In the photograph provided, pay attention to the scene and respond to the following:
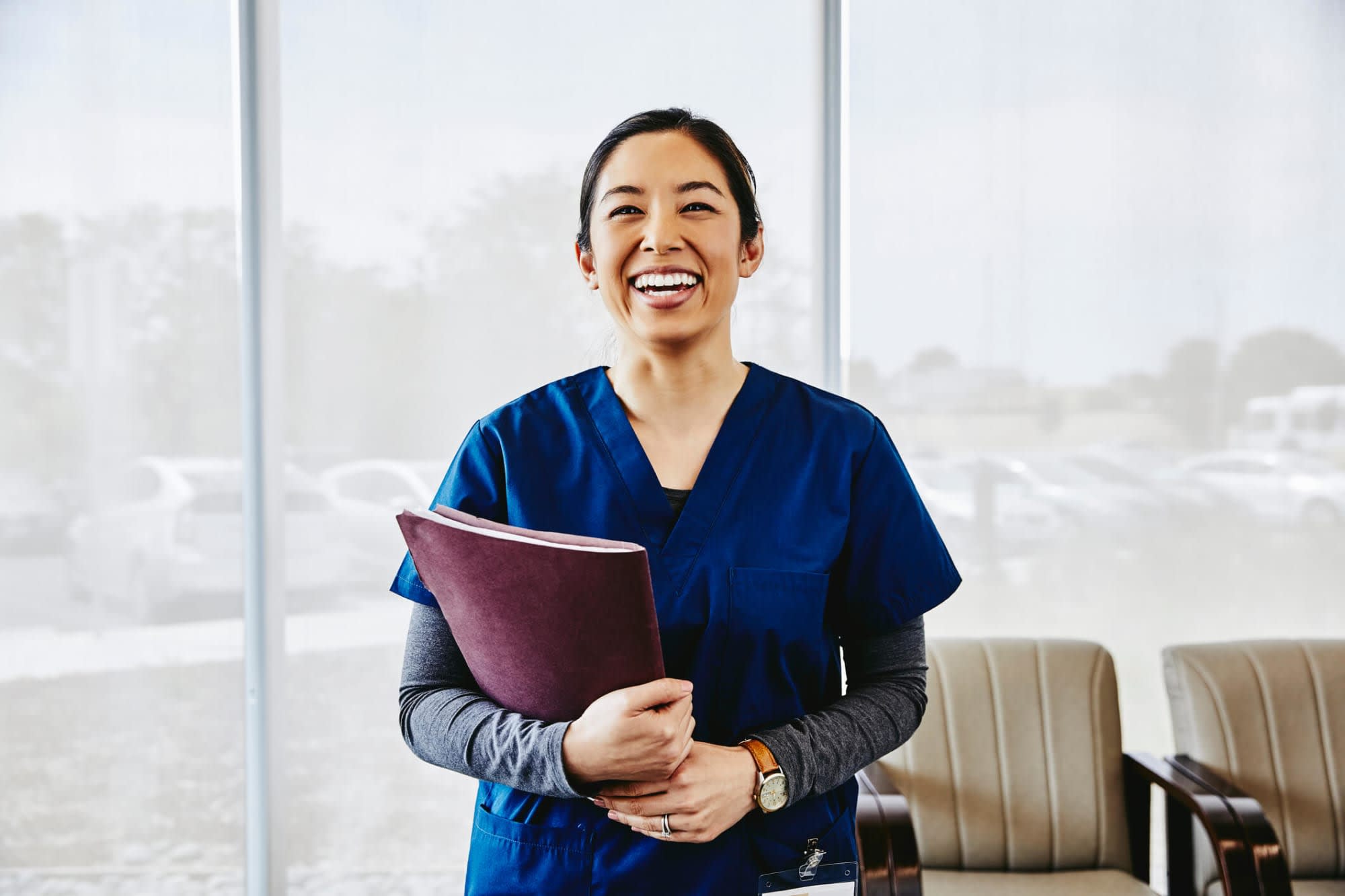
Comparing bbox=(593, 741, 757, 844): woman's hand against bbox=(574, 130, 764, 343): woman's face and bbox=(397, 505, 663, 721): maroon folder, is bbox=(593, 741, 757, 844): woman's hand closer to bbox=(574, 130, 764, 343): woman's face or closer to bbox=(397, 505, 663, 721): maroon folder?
bbox=(397, 505, 663, 721): maroon folder

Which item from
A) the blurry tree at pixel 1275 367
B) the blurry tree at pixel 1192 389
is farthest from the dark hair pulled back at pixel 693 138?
the blurry tree at pixel 1275 367

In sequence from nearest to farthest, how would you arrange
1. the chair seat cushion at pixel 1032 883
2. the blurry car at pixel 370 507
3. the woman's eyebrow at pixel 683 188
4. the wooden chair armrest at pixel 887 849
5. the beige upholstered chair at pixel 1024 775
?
the woman's eyebrow at pixel 683 188
the wooden chair armrest at pixel 887 849
the chair seat cushion at pixel 1032 883
the beige upholstered chair at pixel 1024 775
the blurry car at pixel 370 507

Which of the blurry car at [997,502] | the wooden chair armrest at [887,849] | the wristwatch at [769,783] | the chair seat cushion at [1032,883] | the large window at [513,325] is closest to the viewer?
the wristwatch at [769,783]

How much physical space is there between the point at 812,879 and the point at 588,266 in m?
0.72

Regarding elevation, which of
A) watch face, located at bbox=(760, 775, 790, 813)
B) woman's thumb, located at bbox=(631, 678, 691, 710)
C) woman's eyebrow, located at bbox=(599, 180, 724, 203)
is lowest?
watch face, located at bbox=(760, 775, 790, 813)

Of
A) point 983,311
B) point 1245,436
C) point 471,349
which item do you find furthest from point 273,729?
point 1245,436

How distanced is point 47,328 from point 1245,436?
9.40ft

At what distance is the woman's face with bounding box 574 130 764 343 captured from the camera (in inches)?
40.4

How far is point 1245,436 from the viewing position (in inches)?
97.6

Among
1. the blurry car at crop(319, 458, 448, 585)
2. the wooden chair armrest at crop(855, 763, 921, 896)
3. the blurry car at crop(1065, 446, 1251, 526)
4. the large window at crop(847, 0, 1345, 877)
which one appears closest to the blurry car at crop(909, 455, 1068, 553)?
the large window at crop(847, 0, 1345, 877)

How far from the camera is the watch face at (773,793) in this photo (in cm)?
93

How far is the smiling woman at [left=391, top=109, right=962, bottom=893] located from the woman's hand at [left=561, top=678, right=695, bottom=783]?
0.13ft

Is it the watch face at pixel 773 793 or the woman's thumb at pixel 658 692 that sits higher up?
the woman's thumb at pixel 658 692

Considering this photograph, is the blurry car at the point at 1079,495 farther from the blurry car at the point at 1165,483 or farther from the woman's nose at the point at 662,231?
the woman's nose at the point at 662,231
